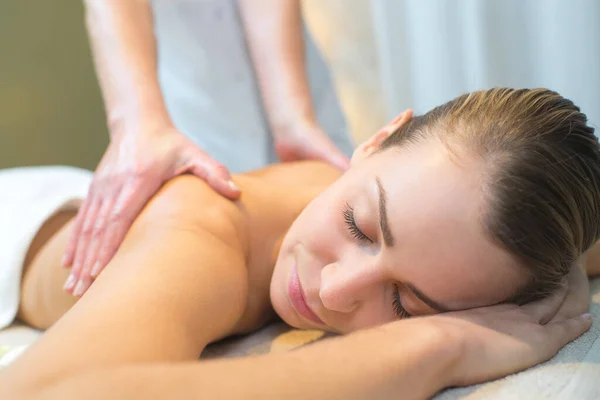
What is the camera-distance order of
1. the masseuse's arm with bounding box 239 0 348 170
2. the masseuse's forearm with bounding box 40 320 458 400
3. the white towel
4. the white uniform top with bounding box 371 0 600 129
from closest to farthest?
1. the masseuse's forearm with bounding box 40 320 458 400
2. the white towel
3. the white uniform top with bounding box 371 0 600 129
4. the masseuse's arm with bounding box 239 0 348 170

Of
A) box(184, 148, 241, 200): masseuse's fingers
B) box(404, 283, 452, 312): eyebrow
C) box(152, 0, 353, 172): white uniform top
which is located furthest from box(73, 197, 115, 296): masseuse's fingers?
box(152, 0, 353, 172): white uniform top

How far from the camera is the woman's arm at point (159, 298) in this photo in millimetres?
639

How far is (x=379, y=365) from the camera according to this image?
2.19 feet

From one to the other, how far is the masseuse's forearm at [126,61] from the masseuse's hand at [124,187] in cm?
7

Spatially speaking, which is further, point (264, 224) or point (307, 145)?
point (307, 145)

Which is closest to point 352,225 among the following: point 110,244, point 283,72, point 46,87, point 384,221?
point 384,221

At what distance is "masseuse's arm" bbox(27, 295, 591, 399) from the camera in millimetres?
573

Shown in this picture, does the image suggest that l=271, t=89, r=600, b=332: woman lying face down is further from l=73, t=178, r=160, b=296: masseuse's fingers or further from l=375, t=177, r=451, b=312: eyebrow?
l=73, t=178, r=160, b=296: masseuse's fingers

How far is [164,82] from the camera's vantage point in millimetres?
1741

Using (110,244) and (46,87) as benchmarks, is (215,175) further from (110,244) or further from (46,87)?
(46,87)

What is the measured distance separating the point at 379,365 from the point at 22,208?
863mm

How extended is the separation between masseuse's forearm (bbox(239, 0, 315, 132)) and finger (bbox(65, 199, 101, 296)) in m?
0.57

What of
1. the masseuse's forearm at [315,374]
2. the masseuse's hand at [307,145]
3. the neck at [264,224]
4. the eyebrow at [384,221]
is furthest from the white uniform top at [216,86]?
the masseuse's forearm at [315,374]

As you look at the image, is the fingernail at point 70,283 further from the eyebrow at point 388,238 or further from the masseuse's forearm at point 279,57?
the masseuse's forearm at point 279,57
